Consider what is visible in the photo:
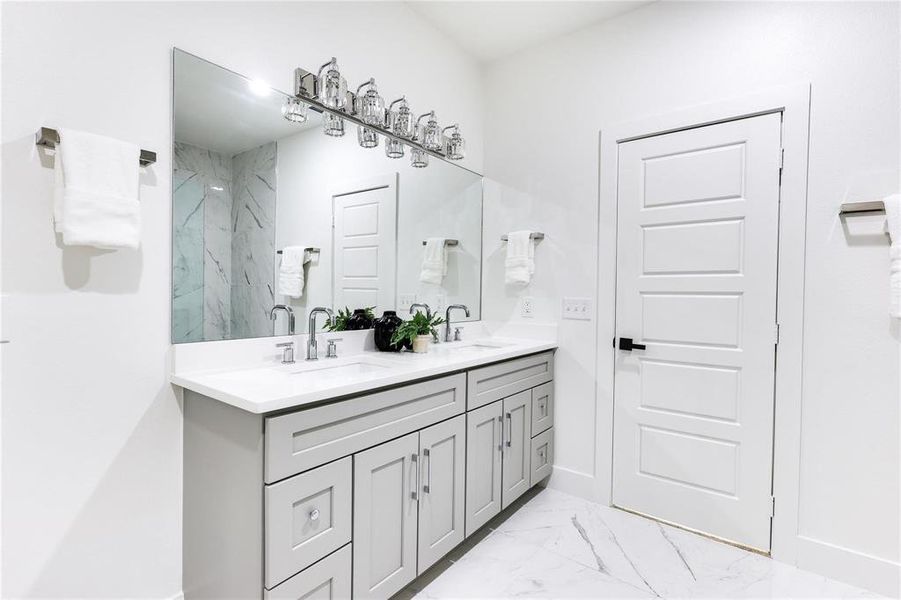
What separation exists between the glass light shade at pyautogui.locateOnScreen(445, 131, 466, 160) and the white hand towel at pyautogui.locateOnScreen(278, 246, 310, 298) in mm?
1051

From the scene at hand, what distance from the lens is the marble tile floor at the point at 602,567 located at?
5.67 ft

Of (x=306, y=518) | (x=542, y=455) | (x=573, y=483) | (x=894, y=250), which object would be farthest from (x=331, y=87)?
(x=573, y=483)

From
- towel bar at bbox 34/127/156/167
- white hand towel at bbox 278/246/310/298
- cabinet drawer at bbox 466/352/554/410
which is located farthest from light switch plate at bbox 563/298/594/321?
towel bar at bbox 34/127/156/167

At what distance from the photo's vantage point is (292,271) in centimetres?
184

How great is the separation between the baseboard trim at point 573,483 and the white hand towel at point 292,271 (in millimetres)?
1839

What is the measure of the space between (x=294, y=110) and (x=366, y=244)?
2.24ft

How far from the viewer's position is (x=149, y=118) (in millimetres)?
1419

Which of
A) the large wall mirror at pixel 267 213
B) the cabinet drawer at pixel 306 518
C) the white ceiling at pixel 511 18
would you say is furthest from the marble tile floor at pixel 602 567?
the white ceiling at pixel 511 18

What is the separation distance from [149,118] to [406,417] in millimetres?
1324

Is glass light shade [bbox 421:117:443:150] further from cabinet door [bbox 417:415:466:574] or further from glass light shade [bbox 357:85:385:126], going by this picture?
cabinet door [bbox 417:415:466:574]

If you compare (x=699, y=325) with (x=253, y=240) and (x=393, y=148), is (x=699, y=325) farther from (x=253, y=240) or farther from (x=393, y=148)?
(x=253, y=240)

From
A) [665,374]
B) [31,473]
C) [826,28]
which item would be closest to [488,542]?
[665,374]

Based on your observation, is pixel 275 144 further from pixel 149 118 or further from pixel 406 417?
pixel 406 417

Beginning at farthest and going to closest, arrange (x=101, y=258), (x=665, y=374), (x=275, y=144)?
(x=665, y=374), (x=275, y=144), (x=101, y=258)
